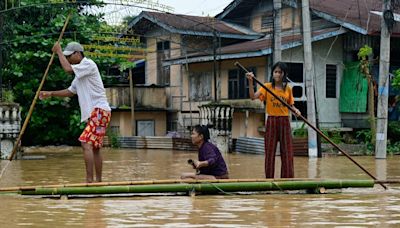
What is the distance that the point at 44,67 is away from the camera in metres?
23.3

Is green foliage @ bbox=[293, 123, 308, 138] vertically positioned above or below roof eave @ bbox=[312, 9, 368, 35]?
below

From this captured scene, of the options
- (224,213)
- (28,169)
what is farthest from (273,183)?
(28,169)

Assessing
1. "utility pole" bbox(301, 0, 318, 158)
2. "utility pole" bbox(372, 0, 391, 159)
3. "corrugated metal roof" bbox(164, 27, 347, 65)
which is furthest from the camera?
"corrugated metal roof" bbox(164, 27, 347, 65)

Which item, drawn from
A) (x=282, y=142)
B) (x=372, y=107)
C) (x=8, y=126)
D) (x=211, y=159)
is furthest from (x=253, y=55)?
(x=211, y=159)

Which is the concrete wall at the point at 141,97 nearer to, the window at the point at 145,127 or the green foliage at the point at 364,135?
the window at the point at 145,127

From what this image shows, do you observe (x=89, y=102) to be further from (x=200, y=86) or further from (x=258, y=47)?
(x=200, y=86)

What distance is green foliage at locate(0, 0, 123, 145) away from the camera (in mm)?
22750

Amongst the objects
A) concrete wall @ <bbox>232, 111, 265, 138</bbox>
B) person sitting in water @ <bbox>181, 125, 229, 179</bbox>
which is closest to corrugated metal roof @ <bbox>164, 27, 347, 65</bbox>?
concrete wall @ <bbox>232, 111, 265, 138</bbox>

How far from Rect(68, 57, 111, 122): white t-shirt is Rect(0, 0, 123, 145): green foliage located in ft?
44.6

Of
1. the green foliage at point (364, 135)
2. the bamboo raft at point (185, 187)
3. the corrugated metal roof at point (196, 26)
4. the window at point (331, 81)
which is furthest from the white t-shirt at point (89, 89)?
the corrugated metal roof at point (196, 26)

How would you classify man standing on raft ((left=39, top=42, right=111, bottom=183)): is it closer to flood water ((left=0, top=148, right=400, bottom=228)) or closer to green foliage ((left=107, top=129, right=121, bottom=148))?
flood water ((left=0, top=148, right=400, bottom=228))

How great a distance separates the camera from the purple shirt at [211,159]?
8820mm

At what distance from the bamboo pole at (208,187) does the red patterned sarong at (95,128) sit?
94cm

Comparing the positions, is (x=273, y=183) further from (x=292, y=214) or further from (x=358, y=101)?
(x=358, y=101)
